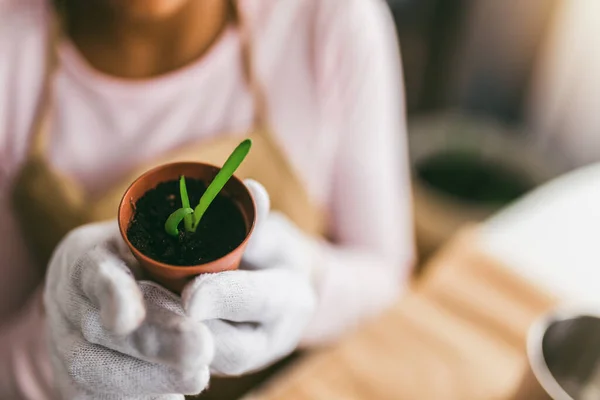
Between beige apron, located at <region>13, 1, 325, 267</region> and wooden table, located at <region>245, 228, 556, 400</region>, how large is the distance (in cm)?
18

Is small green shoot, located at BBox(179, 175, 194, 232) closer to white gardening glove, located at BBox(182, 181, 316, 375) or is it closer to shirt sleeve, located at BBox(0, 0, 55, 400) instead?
white gardening glove, located at BBox(182, 181, 316, 375)

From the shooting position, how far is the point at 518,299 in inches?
26.6

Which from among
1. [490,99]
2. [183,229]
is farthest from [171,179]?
[490,99]

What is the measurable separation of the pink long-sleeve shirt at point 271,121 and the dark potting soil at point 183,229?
31 centimetres

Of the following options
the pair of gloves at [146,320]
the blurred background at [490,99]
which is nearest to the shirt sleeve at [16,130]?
the pair of gloves at [146,320]

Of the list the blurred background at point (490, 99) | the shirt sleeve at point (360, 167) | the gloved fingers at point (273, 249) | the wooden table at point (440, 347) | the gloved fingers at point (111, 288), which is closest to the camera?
the gloved fingers at point (111, 288)

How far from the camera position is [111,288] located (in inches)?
12.4

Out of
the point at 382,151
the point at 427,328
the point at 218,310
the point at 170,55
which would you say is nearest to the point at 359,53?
the point at 382,151

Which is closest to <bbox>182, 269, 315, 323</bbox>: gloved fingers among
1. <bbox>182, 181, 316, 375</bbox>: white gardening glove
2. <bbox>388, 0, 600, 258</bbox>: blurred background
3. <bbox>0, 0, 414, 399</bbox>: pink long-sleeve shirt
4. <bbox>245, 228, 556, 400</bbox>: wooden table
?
<bbox>182, 181, 316, 375</bbox>: white gardening glove

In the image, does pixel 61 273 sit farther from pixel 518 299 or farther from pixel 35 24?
pixel 518 299

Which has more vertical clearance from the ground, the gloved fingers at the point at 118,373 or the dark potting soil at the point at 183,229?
the dark potting soil at the point at 183,229

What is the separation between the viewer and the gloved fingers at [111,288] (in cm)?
31

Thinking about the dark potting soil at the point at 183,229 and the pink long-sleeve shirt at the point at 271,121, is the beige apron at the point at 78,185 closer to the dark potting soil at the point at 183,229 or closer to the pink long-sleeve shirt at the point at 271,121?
the pink long-sleeve shirt at the point at 271,121

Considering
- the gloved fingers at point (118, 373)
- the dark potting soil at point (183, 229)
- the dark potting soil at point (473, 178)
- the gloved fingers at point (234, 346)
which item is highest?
the dark potting soil at point (183, 229)
